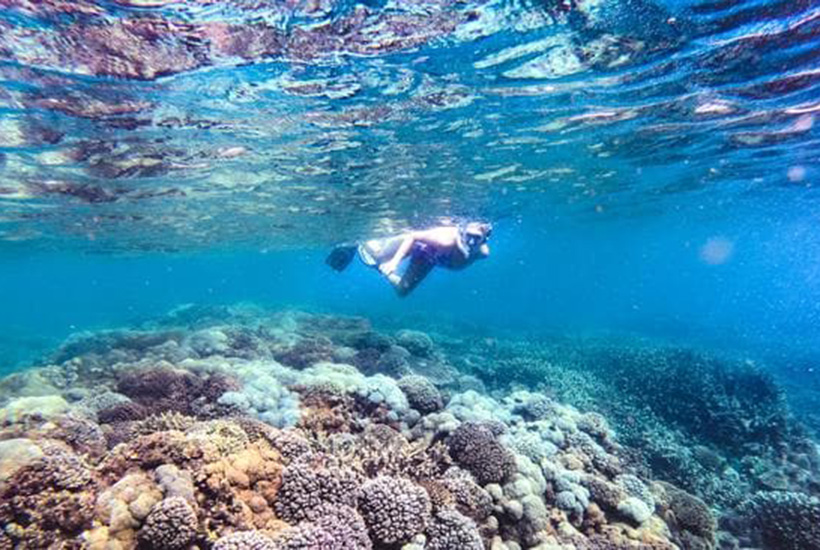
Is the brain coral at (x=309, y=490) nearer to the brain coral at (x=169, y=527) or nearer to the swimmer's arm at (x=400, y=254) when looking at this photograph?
the brain coral at (x=169, y=527)

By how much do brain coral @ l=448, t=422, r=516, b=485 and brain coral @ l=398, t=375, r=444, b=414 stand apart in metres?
1.74

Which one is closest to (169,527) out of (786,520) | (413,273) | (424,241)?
(424,241)

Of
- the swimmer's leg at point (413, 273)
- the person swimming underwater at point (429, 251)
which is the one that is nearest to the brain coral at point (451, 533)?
the person swimming underwater at point (429, 251)

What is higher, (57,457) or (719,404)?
(57,457)

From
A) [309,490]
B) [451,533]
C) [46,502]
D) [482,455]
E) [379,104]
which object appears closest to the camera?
[46,502]

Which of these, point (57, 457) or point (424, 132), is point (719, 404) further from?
point (57, 457)

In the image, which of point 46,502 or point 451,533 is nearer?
point 46,502

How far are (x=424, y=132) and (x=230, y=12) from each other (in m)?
7.58

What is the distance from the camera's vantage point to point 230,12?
7426 millimetres

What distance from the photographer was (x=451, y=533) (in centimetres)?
523

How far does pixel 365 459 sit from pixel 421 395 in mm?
3081

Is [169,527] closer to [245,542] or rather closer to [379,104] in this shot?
[245,542]

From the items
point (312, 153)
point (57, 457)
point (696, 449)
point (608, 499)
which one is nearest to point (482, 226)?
point (312, 153)

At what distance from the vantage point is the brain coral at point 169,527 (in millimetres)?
4020
